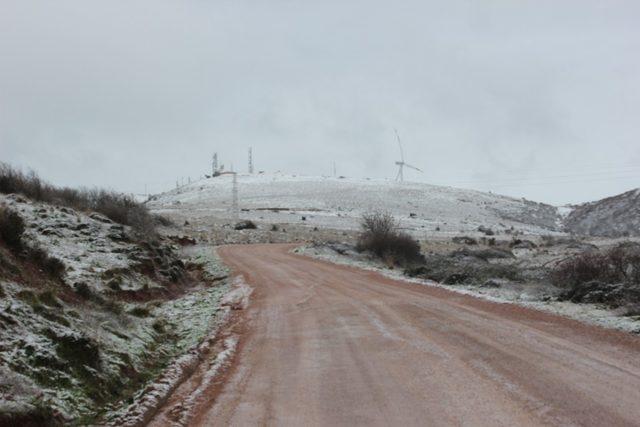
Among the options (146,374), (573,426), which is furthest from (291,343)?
(573,426)

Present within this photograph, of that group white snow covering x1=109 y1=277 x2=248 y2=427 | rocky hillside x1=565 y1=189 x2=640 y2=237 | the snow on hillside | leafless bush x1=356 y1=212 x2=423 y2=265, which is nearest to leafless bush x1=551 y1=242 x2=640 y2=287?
white snow covering x1=109 y1=277 x2=248 y2=427

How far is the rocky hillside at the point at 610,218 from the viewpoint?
78.5 m

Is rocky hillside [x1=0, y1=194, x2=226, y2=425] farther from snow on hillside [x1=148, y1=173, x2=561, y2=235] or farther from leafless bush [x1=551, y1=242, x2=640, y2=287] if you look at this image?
snow on hillside [x1=148, y1=173, x2=561, y2=235]

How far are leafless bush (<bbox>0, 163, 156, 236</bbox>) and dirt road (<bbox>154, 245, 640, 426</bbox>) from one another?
37.5 feet

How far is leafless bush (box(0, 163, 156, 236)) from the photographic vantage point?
20.2 meters

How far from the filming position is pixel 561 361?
8070 millimetres

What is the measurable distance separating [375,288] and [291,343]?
7.73m

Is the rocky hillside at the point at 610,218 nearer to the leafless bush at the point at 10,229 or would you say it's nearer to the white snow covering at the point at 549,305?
the white snow covering at the point at 549,305

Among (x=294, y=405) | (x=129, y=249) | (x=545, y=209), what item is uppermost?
(x=545, y=209)

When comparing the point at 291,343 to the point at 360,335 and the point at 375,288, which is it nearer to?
the point at 360,335

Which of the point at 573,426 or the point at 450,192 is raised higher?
the point at 450,192

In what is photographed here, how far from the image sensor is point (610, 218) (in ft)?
279

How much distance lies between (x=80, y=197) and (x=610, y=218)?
8060 cm

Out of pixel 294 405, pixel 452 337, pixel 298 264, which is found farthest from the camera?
pixel 298 264
